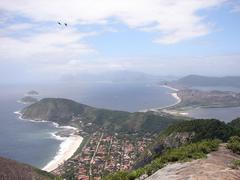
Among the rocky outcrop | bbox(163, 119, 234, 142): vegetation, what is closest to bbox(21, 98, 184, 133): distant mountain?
bbox(163, 119, 234, 142): vegetation

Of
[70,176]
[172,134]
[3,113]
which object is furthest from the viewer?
[3,113]

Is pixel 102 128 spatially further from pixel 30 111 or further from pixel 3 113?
pixel 3 113

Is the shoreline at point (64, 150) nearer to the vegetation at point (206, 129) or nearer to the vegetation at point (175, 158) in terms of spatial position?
the vegetation at point (206, 129)

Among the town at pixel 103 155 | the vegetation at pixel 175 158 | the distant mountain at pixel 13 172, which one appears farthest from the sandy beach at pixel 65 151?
the vegetation at pixel 175 158

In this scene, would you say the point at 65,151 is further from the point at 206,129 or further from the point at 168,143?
the point at 206,129

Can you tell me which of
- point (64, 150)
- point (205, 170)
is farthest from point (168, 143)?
point (64, 150)

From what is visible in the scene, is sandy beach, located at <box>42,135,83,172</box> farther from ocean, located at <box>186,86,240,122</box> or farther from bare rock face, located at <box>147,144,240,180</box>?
bare rock face, located at <box>147,144,240,180</box>

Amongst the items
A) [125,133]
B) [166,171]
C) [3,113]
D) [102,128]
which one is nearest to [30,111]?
[3,113]
